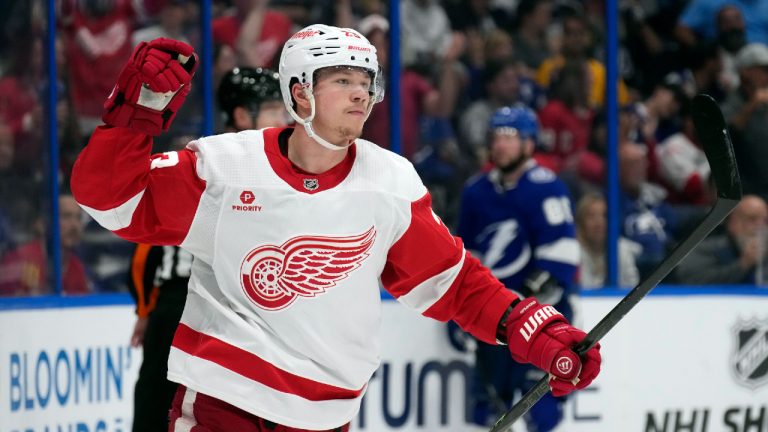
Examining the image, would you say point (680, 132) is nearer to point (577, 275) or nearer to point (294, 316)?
point (577, 275)

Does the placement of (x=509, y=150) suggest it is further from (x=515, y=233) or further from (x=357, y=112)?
(x=357, y=112)

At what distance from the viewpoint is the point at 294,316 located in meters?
2.69

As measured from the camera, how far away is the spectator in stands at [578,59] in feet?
18.5

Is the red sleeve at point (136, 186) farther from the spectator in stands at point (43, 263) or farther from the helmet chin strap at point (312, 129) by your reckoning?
the spectator in stands at point (43, 263)

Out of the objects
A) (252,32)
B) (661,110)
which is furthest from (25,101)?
(661,110)

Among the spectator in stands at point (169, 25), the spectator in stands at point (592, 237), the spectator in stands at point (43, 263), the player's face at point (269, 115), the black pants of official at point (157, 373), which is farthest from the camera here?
the spectator in stands at point (592, 237)

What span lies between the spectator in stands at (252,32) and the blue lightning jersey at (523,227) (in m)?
0.93

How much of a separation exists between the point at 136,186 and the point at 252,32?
8.19 ft

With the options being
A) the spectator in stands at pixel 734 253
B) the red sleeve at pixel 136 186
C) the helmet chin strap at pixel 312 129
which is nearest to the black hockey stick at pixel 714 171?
the helmet chin strap at pixel 312 129

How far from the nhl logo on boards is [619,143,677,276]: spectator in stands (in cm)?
316

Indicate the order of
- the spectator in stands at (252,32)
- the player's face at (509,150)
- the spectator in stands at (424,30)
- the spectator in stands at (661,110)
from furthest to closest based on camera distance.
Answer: the spectator in stands at (661,110) < the spectator in stands at (424,30) < the player's face at (509,150) < the spectator in stands at (252,32)

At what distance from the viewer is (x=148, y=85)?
8.09 feet

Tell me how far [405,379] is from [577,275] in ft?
2.58

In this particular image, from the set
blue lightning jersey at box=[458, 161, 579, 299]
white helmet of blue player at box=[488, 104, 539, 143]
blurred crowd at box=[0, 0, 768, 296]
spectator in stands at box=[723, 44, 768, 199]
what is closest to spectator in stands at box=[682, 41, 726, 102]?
blurred crowd at box=[0, 0, 768, 296]
